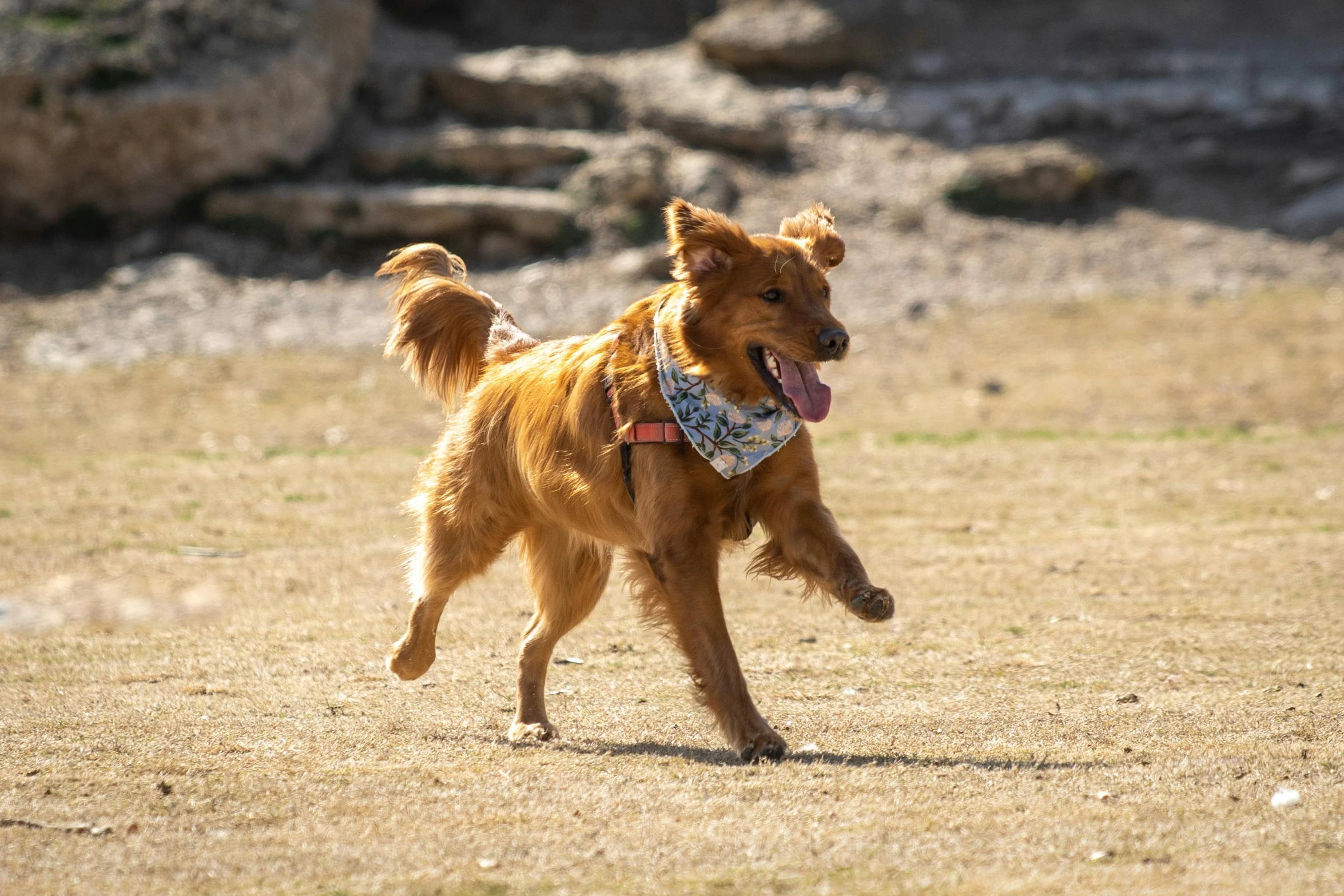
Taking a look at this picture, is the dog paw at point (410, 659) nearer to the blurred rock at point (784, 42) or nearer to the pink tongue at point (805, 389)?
the pink tongue at point (805, 389)

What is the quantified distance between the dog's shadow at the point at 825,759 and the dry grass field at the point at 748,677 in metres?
0.02

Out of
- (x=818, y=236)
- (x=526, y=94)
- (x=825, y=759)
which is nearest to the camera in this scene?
(x=825, y=759)

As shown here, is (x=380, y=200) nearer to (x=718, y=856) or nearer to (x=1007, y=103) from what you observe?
(x=1007, y=103)

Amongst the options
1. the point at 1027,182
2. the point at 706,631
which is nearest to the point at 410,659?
the point at 706,631

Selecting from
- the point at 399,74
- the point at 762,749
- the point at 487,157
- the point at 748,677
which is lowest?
the point at 487,157

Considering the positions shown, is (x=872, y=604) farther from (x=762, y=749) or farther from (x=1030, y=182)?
(x=1030, y=182)

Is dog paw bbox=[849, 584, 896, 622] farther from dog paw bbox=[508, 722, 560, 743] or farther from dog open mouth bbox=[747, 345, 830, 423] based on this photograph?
dog paw bbox=[508, 722, 560, 743]

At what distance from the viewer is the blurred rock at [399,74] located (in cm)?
Answer: 2055

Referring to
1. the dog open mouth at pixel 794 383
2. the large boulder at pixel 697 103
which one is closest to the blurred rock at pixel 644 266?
the large boulder at pixel 697 103

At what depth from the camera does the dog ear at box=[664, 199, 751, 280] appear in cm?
525

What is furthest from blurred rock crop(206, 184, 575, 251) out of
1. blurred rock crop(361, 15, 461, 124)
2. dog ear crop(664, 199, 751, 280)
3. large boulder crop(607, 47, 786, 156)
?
dog ear crop(664, 199, 751, 280)

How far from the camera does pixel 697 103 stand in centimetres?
2062

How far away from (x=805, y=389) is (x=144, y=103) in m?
15.3

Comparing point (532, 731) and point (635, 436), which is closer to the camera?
point (635, 436)
